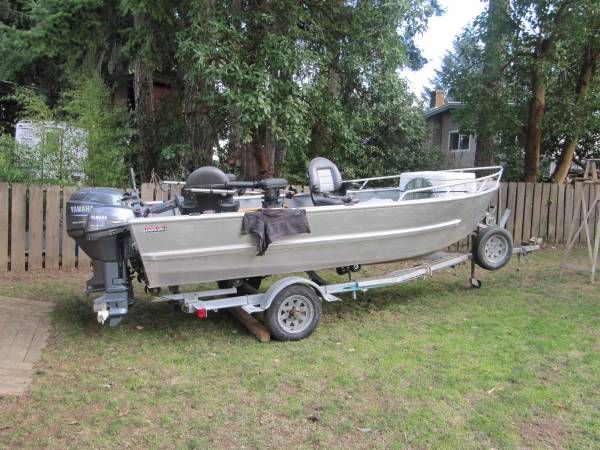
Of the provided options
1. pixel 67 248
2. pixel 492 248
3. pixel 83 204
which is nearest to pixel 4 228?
pixel 67 248

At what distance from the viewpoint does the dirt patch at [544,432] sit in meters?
3.32

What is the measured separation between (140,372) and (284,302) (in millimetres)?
1434

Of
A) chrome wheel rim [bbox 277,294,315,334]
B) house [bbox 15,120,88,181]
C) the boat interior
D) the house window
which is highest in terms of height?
the house window

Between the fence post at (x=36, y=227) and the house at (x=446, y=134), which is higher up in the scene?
the house at (x=446, y=134)

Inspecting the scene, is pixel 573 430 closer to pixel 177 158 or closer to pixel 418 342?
pixel 418 342

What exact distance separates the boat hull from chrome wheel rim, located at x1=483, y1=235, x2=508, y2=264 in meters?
0.51

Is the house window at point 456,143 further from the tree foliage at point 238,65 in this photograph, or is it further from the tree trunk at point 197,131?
the tree trunk at point 197,131

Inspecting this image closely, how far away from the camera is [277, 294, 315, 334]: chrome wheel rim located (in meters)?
5.15

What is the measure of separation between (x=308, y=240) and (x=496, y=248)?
9.79 ft

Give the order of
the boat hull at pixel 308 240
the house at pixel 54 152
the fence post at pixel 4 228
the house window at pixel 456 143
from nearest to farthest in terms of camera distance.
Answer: the boat hull at pixel 308 240 < the fence post at pixel 4 228 < the house at pixel 54 152 < the house window at pixel 456 143

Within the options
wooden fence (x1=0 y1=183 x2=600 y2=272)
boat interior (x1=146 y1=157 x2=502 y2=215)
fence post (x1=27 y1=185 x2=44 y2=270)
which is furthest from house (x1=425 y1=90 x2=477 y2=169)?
fence post (x1=27 y1=185 x2=44 y2=270)

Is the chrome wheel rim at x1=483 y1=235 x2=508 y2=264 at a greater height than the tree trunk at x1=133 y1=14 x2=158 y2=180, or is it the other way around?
the tree trunk at x1=133 y1=14 x2=158 y2=180

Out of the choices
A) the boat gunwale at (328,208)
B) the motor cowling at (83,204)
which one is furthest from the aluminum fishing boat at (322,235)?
the motor cowling at (83,204)

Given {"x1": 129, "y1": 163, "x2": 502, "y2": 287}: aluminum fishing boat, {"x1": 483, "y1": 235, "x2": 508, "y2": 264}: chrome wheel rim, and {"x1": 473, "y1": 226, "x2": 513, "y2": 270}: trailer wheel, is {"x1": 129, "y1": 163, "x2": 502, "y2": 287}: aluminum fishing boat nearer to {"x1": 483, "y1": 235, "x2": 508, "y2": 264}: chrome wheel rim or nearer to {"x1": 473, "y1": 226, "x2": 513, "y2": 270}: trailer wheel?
{"x1": 473, "y1": 226, "x2": 513, "y2": 270}: trailer wheel
